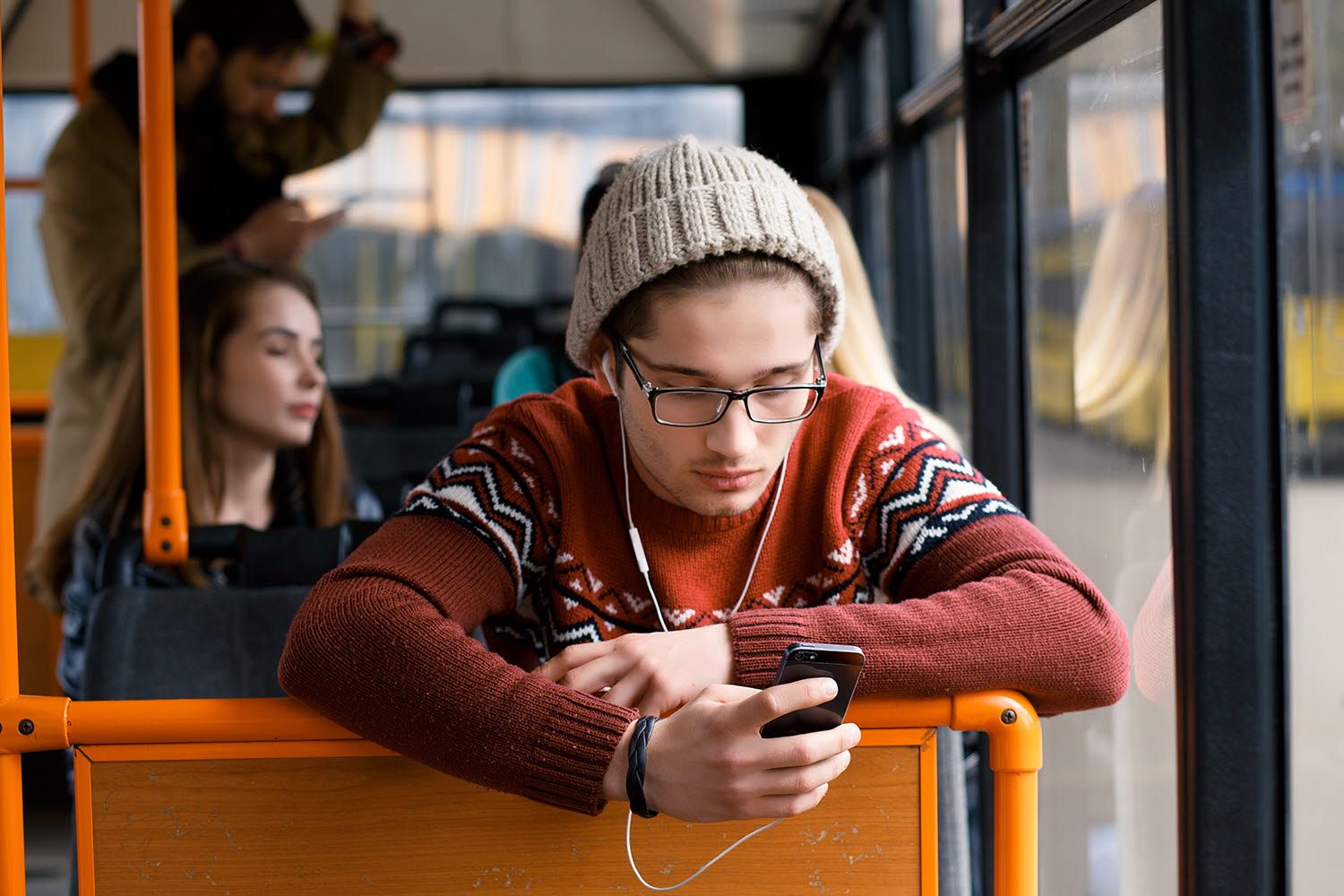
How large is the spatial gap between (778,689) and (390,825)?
1.20 ft

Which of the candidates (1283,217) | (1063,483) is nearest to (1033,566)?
(1283,217)

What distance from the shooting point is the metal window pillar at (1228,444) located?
1.32 m

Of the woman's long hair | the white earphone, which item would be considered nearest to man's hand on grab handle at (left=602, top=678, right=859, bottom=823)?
the white earphone

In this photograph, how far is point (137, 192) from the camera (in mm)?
2945

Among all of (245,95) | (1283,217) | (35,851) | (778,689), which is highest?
(245,95)

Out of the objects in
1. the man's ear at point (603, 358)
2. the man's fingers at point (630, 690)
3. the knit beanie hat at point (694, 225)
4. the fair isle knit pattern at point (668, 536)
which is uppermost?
the knit beanie hat at point (694, 225)

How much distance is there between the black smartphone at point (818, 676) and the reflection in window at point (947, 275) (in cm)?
232

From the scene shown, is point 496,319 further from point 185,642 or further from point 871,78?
point 185,642

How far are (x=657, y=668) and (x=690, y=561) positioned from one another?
0.69 ft

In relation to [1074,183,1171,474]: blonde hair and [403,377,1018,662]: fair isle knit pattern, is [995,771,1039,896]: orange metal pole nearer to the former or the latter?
[403,377,1018,662]: fair isle knit pattern

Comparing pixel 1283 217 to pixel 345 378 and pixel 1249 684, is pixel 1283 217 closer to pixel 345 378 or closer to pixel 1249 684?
pixel 1249 684

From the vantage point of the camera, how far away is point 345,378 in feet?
27.4

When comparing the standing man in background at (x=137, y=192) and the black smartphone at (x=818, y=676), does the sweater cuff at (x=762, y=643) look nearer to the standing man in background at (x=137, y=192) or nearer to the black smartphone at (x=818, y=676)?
the black smartphone at (x=818, y=676)

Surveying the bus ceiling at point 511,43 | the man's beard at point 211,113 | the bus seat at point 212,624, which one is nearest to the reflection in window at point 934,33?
the man's beard at point 211,113
